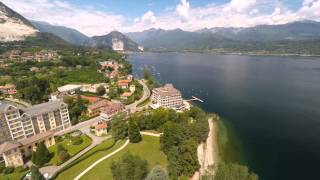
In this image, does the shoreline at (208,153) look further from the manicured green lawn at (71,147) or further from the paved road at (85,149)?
the manicured green lawn at (71,147)

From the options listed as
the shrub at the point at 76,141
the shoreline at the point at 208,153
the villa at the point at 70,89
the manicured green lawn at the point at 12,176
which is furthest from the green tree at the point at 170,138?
the villa at the point at 70,89

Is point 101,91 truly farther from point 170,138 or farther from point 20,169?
point 170,138

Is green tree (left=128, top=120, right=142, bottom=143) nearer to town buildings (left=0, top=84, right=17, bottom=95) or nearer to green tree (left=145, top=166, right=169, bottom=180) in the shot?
green tree (left=145, top=166, right=169, bottom=180)

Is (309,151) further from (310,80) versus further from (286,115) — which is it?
(310,80)

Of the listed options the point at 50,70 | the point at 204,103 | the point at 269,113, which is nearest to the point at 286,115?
the point at 269,113

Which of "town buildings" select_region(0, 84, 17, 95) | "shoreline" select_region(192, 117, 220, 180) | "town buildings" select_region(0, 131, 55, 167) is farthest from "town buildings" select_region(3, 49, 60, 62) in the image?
"shoreline" select_region(192, 117, 220, 180)
